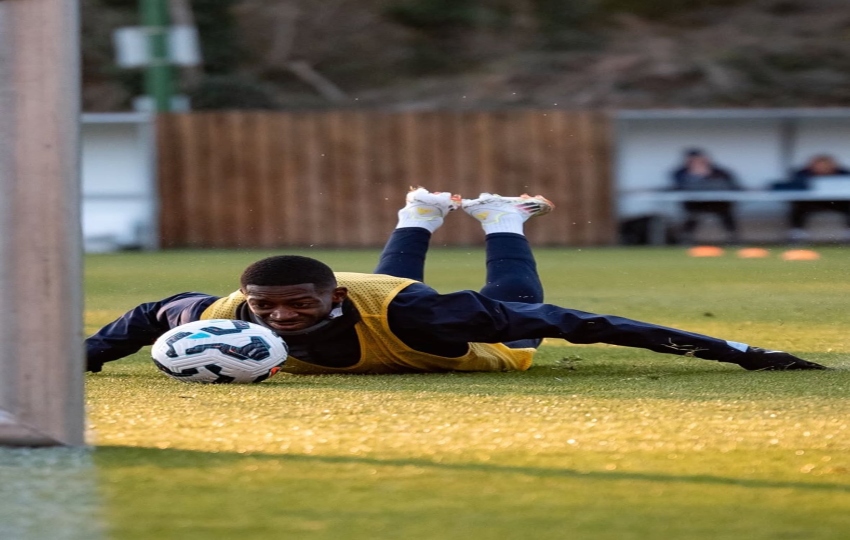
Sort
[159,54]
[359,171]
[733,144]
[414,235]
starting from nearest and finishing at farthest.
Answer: [414,235] → [159,54] → [359,171] → [733,144]

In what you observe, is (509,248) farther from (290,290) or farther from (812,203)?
(812,203)

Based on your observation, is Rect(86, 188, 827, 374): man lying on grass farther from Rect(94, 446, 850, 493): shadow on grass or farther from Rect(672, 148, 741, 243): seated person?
Rect(672, 148, 741, 243): seated person

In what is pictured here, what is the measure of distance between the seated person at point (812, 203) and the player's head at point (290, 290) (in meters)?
17.3

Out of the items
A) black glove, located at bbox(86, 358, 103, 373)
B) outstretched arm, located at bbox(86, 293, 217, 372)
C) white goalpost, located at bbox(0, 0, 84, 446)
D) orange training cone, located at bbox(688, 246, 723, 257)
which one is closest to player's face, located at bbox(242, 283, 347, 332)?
outstretched arm, located at bbox(86, 293, 217, 372)

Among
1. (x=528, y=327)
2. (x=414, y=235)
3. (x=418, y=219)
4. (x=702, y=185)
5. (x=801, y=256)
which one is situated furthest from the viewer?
(x=702, y=185)

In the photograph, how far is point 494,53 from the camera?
117 ft

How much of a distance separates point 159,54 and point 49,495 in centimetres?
2033

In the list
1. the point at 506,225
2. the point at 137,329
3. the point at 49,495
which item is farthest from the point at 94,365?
the point at 49,495

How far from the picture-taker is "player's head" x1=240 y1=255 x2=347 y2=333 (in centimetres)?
570

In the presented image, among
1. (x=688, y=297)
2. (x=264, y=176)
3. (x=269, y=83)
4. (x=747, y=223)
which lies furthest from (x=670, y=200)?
(x=269, y=83)

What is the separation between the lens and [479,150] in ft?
75.9

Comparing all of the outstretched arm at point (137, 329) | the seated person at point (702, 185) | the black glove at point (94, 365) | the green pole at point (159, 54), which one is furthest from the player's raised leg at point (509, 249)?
the green pole at point (159, 54)

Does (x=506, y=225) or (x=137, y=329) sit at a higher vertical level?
(x=506, y=225)

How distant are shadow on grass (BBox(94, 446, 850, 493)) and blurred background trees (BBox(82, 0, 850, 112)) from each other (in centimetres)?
2698
